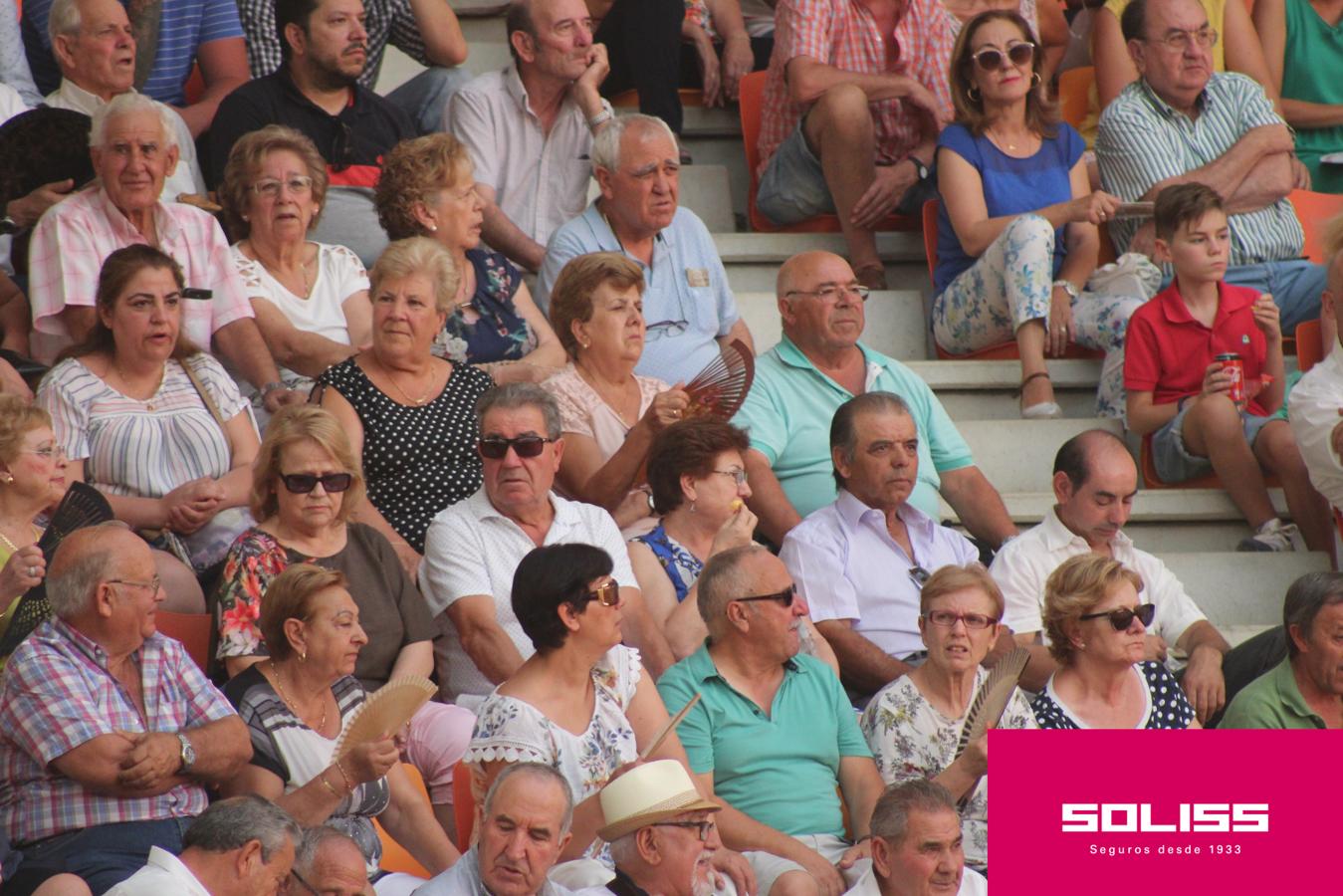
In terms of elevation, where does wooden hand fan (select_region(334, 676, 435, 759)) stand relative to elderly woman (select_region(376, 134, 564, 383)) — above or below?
below

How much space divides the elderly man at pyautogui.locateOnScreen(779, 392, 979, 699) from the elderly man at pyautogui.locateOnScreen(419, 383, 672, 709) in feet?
1.49

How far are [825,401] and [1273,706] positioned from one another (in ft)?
4.53

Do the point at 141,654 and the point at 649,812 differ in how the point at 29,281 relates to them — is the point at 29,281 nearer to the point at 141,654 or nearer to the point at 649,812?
the point at 141,654

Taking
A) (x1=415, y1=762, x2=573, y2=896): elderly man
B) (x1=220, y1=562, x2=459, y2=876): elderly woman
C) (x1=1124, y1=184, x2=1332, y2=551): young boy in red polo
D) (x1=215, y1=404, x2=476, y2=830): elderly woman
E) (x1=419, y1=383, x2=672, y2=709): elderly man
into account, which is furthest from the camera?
(x1=1124, y1=184, x2=1332, y2=551): young boy in red polo

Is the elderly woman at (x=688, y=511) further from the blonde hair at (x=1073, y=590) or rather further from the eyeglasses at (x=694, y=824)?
the eyeglasses at (x=694, y=824)

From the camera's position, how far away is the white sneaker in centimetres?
570

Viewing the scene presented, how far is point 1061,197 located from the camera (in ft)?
21.2

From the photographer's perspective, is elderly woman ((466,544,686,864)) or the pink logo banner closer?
elderly woman ((466,544,686,864))

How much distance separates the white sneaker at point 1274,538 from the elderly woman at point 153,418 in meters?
2.58

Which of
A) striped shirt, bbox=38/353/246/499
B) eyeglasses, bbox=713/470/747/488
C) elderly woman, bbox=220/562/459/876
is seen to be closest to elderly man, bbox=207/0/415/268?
striped shirt, bbox=38/353/246/499

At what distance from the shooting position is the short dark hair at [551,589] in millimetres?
4230

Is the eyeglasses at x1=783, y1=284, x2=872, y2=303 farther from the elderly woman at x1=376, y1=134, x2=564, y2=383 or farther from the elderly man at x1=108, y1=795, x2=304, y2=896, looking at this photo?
the elderly man at x1=108, y1=795, x2=304, y2=896

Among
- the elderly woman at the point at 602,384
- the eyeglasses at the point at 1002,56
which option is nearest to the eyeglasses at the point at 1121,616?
the elderly woman at the point at 602,384

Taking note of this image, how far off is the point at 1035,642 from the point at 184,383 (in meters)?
2.05
